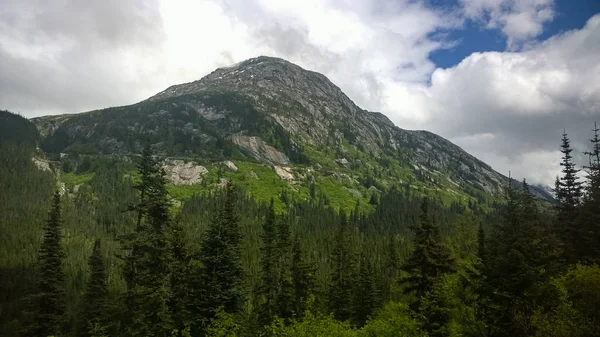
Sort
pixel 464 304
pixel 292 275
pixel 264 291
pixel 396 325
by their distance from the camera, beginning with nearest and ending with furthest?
pixel 396 325, pixel 464 304, pixel 264 291, pixel 292 275

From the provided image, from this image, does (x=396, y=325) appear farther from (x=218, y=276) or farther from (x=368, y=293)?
(x=368, y=293)

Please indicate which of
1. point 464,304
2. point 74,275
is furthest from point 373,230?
point 464,304

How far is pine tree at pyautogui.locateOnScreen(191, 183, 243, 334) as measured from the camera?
3897cm

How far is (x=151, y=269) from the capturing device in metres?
35.1

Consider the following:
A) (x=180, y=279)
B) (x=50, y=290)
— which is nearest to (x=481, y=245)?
(x=180, y=279)

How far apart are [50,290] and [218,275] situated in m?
26.2

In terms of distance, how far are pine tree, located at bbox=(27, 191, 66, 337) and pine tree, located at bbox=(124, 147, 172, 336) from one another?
1958cm

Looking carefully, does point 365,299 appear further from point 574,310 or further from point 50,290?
point 50,290

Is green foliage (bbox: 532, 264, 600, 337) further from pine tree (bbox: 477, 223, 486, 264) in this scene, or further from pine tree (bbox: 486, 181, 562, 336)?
pine tree (bbox: 477, 223, 486, 264)

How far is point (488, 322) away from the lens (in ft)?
104

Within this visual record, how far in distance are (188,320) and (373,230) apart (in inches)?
6664

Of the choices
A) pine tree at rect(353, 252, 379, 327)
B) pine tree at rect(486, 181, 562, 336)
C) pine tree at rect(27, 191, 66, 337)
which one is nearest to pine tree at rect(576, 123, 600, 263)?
pine tree at rect(486, 181, 562, 336)

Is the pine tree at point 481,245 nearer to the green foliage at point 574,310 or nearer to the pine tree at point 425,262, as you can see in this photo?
the pine tree at point 425,262

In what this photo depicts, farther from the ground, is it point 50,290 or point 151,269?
point 151,269
